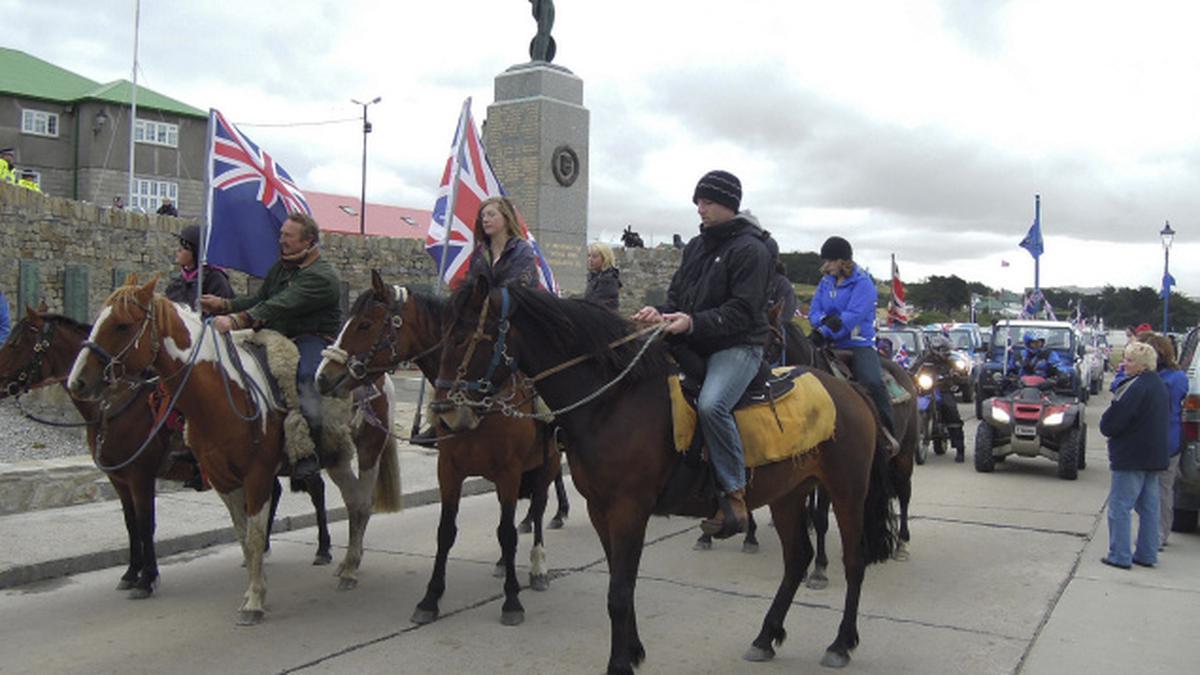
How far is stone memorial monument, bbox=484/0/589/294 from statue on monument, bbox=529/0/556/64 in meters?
0.59

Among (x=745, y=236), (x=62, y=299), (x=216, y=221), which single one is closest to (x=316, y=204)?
(x=62, y=299)

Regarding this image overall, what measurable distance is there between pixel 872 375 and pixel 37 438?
9.85 m

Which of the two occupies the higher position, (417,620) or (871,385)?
(871,385)

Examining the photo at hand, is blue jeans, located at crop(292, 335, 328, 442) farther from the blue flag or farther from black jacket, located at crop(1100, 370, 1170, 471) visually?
the blue flag

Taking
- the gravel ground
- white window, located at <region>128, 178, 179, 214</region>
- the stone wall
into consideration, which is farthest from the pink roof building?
the gravel ground

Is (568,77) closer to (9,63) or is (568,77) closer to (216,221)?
(216,221)

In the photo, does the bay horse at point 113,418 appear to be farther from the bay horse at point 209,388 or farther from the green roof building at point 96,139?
the green roof building at point 96,139

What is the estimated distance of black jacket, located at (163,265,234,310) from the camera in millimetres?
7736

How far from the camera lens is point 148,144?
164ft

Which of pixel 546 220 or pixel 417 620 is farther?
pixel 546 220

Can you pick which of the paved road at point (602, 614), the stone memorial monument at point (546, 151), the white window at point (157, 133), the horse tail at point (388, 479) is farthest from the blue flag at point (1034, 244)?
the white window at point (157, 133)

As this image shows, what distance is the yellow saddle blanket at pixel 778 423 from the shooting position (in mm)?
5051

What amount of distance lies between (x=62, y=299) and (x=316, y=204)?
38587mm

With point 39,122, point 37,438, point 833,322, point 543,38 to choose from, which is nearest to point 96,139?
point 39,122
